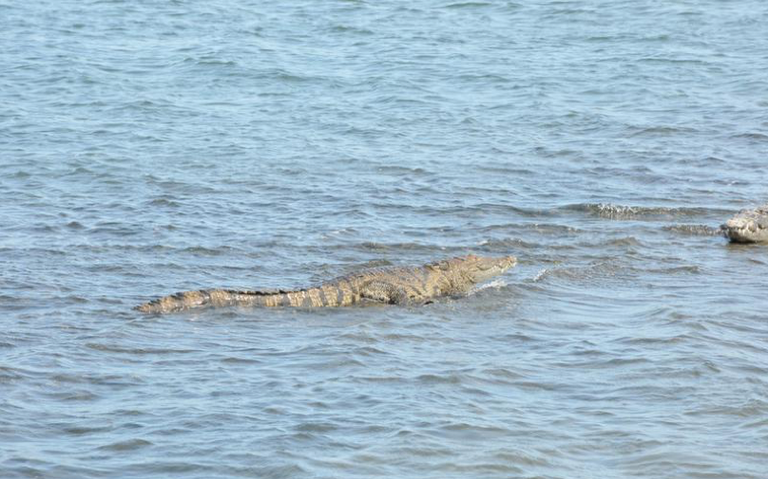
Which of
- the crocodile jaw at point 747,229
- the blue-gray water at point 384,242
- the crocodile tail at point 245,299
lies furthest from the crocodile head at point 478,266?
the crocodile jaw at point 747,229

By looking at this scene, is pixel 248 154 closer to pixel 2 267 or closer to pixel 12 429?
pixel 2 267

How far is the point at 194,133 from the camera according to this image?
15602 millimetres

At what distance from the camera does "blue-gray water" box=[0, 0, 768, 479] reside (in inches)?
265

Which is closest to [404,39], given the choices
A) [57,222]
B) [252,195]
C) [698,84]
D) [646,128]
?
[698,84]

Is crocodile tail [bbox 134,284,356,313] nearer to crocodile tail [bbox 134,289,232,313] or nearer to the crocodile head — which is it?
crocodile tail [bbox 134,289,232,313]

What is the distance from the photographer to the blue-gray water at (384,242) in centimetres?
672

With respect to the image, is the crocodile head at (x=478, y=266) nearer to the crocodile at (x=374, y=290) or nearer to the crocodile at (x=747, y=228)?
the crocodile at (x=374, y=290)

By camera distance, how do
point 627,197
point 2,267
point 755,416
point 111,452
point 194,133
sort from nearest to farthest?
point 111,452 < point 755,416 < point 2,267 < point 627,197 < point 194,133

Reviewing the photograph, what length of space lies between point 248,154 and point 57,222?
3.47 m

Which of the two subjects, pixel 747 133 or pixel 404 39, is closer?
pixel 747 133

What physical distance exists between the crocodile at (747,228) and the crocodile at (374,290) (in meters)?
2.18

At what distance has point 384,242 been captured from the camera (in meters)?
11.0

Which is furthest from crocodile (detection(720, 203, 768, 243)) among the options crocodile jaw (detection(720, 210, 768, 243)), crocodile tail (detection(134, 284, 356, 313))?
crocodile tail (detection(134, 284, 356, 313))

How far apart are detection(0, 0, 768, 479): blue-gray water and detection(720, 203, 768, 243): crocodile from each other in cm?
30
